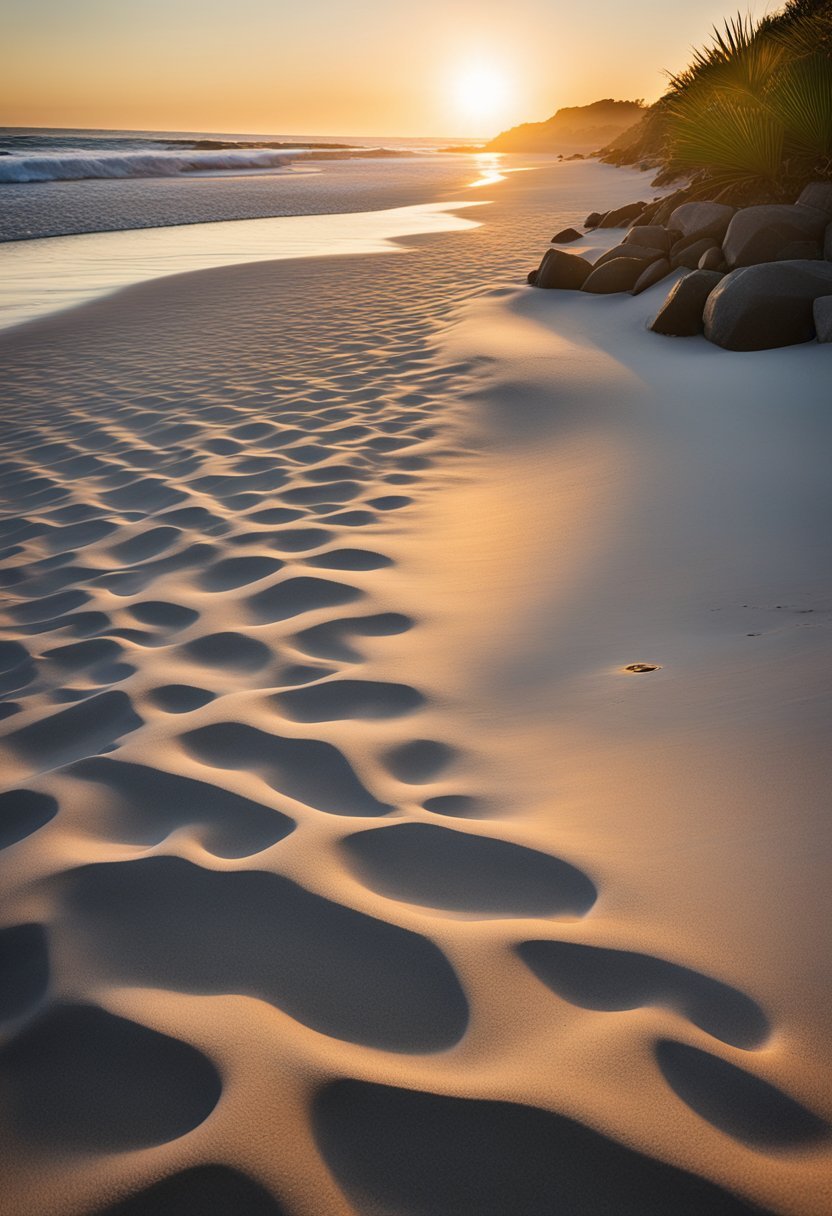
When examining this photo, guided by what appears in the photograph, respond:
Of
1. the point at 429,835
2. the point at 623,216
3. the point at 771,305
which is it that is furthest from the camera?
the point at 623,216

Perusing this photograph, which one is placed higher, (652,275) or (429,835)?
(652,275)

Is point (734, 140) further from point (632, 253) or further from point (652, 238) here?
point (632, 253)

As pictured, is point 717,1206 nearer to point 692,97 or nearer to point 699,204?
point 699,204

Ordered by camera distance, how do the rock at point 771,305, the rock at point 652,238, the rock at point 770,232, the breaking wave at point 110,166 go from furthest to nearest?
the breaking wave at point 110,166, the rock at point 652,238, the rock at point 770,232, the rock at point 771,305

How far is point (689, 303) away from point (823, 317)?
103cm

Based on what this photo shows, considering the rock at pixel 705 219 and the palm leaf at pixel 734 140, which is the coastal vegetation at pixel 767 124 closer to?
the palm leaf at pixel 734 140

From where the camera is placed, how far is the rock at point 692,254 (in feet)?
21.2

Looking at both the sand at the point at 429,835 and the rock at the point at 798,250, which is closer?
the sand at the point at 429,835

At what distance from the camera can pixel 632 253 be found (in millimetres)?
7000

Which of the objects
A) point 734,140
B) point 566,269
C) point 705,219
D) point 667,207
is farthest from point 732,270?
point 667,207

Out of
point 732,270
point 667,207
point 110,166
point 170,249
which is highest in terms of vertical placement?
point 110,166

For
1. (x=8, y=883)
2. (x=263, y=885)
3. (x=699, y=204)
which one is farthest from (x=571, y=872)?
(x=699, y=204)

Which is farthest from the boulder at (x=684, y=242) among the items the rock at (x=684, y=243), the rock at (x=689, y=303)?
the rock at (x=689, y=303)

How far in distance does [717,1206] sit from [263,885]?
0.82 m
